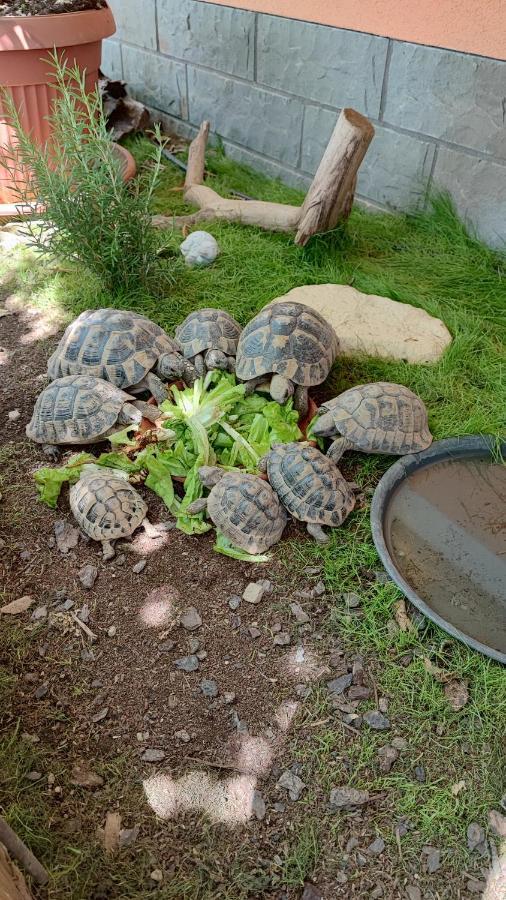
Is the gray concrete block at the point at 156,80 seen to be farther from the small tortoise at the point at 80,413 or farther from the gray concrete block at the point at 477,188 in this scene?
the small tortoise at the point at 80,413

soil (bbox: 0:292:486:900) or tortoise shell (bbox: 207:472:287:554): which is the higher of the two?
tortoise shell (bbox: 207:472:287:554)

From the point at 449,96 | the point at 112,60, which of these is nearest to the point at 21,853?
the point at 449,96

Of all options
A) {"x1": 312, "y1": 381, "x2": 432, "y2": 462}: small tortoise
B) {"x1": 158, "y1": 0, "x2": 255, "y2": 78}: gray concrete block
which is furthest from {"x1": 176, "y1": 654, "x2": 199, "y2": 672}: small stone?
{"x1": 158, "y1": 0, "x2": 255, "y2": 78}: gray concrete block

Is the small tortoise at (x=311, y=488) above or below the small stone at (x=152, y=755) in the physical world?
above

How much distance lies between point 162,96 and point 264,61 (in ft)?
6.67

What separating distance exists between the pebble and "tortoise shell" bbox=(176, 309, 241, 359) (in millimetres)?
1452

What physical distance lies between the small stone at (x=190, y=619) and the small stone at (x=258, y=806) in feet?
2.52

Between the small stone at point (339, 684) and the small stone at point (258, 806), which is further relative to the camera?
the small stone at point (339, 684)

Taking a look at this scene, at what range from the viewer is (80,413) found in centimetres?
362

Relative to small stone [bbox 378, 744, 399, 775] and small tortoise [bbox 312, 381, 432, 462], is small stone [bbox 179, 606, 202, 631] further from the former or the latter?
small tortoise [bbox 312, 381, 432, 462]

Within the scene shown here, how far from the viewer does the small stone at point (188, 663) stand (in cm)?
285

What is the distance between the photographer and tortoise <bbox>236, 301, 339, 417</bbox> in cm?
375

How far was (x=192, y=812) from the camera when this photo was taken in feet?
7.89

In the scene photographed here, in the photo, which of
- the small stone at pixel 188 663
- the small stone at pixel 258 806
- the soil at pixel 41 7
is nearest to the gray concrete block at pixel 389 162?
the soil at pixel 41 7
